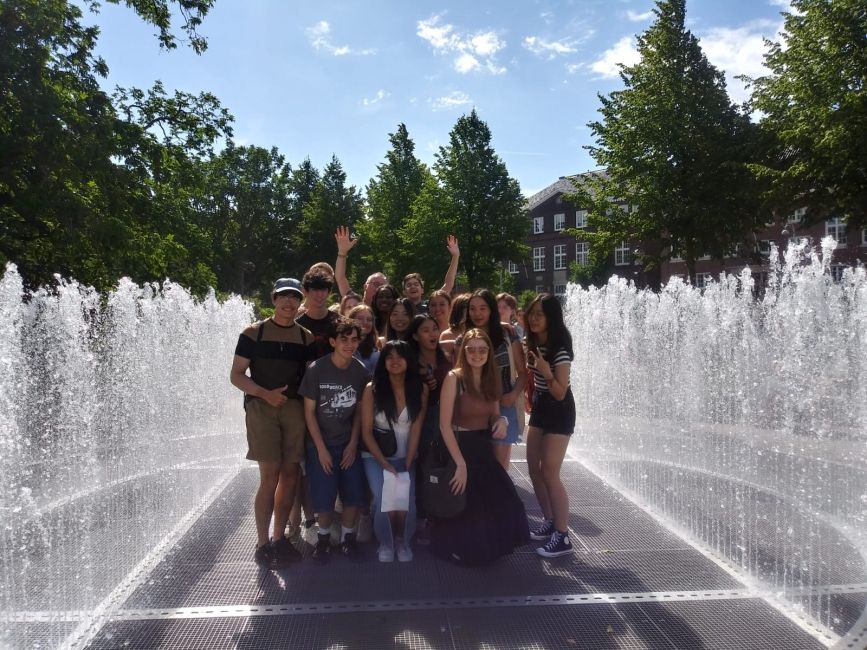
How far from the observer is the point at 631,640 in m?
3.33

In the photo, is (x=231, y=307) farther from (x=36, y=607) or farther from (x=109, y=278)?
(x=36, y=607)

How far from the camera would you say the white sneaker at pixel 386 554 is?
4.31m

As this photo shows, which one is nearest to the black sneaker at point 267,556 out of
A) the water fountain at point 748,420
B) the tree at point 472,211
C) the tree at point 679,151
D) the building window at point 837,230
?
the water fountain at point 748,420

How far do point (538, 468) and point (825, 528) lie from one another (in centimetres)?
236

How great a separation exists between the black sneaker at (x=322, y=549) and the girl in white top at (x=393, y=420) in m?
0.34

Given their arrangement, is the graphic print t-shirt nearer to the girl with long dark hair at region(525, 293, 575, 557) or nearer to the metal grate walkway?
the metal grate walkway

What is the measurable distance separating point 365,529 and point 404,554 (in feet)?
1.79

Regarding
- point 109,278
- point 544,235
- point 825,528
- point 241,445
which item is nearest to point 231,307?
point 109,278

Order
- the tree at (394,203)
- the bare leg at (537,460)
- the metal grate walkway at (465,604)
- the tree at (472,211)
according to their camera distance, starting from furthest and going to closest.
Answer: the tree at (394,203) → the tree at (472,211) → the bare leg at (537,460) → the metal grate walkway at (465,604)

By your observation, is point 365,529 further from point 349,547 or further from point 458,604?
point 458,604

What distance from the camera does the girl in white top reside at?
4.27 metres

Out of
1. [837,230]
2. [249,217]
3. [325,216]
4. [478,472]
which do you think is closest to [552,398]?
[478,472]

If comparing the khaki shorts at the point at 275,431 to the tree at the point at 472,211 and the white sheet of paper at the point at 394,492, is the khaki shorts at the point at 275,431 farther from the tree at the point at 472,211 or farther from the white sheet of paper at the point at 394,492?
the tree at the point at 472,211

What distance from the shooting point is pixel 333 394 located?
4.28 meters
